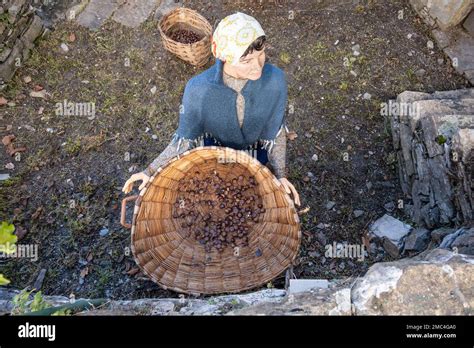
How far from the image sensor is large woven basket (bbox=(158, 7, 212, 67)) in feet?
17.8

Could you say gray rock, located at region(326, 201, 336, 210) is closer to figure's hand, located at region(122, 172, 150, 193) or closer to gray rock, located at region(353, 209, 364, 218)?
gray rock, located at region(353, 209, 364, 218)

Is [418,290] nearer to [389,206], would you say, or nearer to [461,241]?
[461,241]

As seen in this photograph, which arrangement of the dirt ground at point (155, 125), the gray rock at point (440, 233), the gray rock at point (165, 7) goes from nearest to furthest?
the gray rock at point (440, 233)
the dirt ground at point (155, 125)
the gray rock at point (165, 7)

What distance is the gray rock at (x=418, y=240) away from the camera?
4.16m

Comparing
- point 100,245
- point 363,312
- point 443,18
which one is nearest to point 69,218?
point 100,245

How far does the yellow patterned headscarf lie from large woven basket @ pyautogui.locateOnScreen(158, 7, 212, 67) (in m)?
2.15

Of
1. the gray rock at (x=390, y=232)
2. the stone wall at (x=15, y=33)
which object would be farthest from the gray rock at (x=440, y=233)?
the stone wall at (x=15, y=33)

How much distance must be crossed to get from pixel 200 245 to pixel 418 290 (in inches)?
73.2

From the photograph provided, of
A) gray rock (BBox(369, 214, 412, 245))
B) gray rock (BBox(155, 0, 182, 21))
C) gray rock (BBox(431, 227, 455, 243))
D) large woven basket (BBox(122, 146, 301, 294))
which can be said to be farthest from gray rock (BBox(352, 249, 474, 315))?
gray rock (BBox(155, 0, 182, 21))

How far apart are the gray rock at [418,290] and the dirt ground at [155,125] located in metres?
1.44

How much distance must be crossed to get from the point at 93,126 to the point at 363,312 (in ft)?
12.3

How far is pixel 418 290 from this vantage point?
262 centimetres

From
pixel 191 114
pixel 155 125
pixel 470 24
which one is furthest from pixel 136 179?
pixel 470 24

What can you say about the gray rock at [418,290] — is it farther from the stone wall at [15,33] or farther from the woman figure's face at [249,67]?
the stone wall at [15,33]
